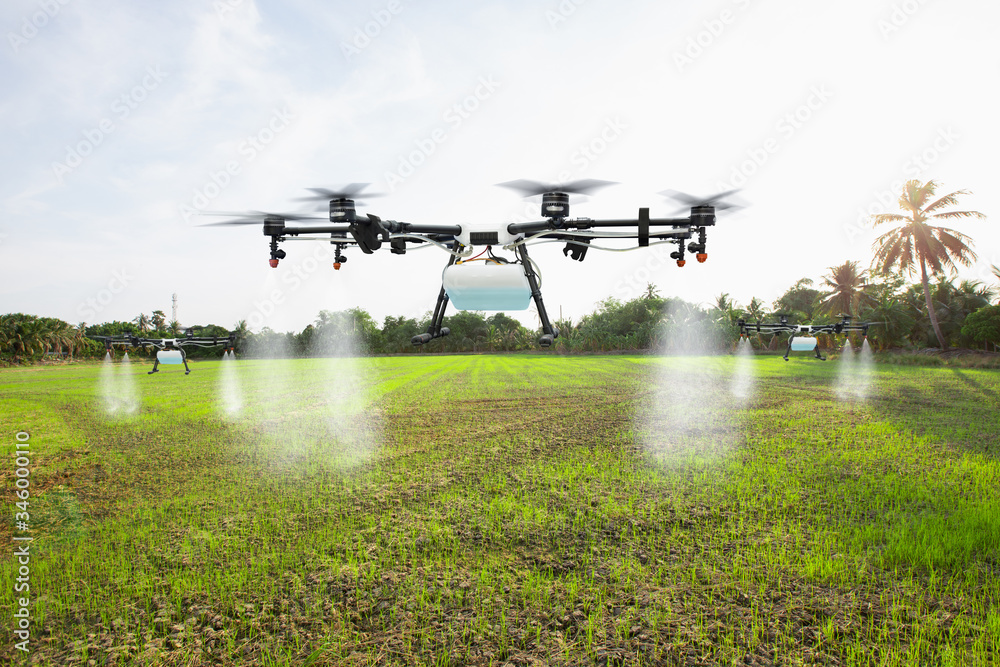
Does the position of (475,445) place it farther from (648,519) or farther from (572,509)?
(648,519)

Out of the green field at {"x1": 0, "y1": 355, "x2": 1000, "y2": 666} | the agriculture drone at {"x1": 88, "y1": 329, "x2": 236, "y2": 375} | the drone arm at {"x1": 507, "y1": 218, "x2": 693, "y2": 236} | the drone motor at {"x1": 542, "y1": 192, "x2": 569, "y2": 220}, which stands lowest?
the green field at {"x1": 0, "y1": 355, "x2": 1000, "y2": 666}

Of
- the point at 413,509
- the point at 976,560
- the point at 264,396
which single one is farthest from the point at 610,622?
the point at 264,396

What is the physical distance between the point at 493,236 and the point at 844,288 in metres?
65.9

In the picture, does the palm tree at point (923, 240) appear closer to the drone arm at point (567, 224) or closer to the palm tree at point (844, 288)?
the palm tree at point (844, 288)

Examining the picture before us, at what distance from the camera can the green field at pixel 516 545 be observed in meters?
4.96

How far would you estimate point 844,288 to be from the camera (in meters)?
56.1

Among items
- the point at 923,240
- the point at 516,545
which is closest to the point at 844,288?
the point at 923,240

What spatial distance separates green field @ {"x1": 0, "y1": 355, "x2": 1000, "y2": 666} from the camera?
4957 millimetres

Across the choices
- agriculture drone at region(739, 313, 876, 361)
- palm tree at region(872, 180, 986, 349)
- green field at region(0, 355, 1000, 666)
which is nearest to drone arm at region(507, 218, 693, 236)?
green field at region(0, 355, 1000, 666)

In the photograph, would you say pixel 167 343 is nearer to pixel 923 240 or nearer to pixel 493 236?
pixel 493 236

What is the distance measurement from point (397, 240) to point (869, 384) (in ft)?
92.2

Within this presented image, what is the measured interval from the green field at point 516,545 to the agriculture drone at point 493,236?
3663 mm

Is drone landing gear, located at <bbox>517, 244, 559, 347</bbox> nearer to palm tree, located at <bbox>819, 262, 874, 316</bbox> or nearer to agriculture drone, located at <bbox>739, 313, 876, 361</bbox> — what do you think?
agriculture drone, located at <bbox>739, 313, 876, 361</bbox>

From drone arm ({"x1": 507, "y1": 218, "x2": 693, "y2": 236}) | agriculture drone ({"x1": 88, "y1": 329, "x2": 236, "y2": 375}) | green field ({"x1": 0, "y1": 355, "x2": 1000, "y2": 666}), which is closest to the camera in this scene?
drone arm ({"x1": 507, "y1": 218, "x2": 693, "y2": 236})
